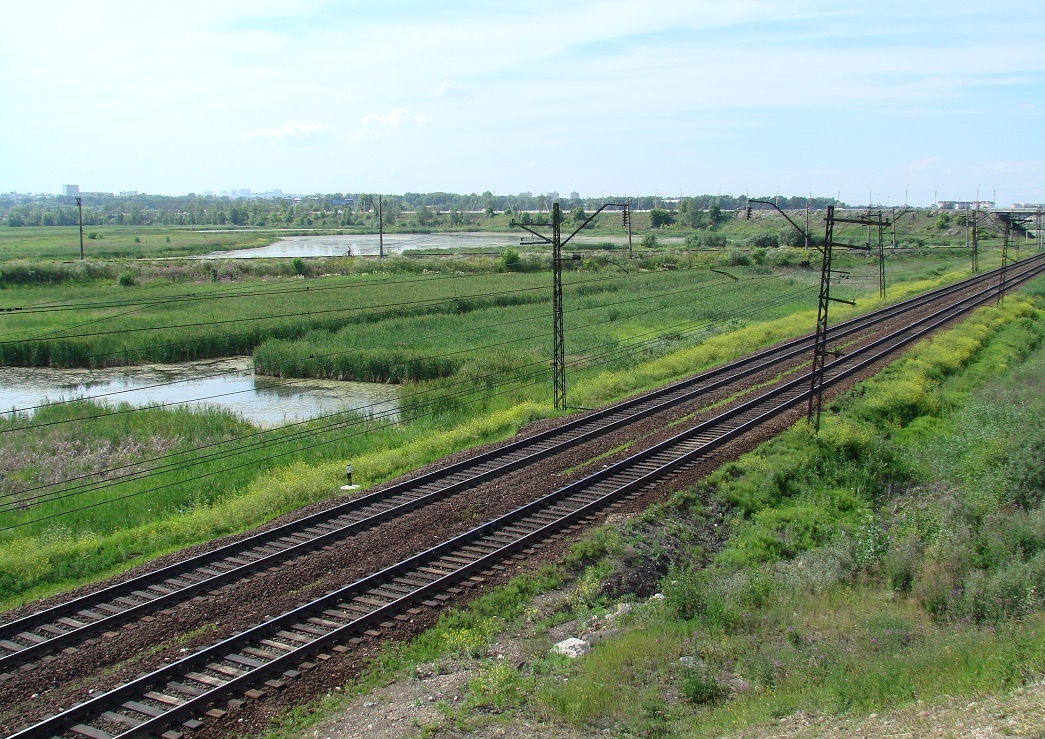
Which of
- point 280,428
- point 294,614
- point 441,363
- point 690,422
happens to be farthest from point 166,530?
point 441,363

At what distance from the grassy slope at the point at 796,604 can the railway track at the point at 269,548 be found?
441 centimetres

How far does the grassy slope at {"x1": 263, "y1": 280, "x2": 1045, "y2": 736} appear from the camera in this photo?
1090 centimetres

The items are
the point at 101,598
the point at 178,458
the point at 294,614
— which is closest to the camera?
the point at 294,614

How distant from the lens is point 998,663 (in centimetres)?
1089

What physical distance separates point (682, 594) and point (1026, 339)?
131 ft

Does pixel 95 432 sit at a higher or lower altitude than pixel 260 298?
lower

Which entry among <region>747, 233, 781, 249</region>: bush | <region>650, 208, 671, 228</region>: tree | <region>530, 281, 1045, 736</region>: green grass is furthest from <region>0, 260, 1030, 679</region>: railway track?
<region>650, 208, 671, 228</region>: tree

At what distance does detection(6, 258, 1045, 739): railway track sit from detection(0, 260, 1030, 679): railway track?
7.37ft

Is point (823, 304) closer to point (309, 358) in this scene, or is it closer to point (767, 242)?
point (309, 358)

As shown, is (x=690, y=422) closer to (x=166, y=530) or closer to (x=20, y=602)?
(x=166, y=530)

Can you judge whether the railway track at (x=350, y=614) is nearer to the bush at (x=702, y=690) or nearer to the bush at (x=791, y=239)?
the bush at (x=702, y=690)

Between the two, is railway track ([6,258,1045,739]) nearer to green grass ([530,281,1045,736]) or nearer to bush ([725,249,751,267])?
green grass ([530,281,1045,736])

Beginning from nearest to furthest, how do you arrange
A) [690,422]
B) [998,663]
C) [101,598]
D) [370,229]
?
[998,663]
[101,598]
[690,422]
[370,229]

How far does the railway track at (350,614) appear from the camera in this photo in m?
10.9
